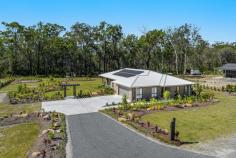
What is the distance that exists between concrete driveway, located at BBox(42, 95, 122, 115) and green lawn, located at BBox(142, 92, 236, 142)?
6.60 metres

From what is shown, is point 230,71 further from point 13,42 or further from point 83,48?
point 13,42

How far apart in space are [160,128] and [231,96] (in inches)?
708

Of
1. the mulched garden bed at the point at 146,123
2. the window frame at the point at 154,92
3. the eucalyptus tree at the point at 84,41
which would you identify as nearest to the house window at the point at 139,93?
the window frame at the point at 154,92

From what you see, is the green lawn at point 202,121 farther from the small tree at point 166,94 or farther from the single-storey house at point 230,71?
the single-storey house at point 230,71

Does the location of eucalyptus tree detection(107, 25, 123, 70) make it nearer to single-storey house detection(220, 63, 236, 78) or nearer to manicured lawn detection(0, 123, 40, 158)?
single-storey house detection(220, 63, 236, 78)

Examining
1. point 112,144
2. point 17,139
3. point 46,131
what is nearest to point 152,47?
point 46,131

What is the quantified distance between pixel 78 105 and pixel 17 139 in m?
10.5

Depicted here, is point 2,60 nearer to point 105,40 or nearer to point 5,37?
point 5,37

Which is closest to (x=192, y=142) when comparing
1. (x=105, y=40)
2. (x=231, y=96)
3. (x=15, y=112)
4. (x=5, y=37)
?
(x=15, y=112)

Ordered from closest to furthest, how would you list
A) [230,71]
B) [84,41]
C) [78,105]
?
[78,105], [230,71], [84,41]

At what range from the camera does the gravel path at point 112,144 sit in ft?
43.9

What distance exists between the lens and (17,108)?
25.6m

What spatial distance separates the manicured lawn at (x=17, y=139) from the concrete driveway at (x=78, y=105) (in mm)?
4947

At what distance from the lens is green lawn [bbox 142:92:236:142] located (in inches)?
649
